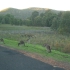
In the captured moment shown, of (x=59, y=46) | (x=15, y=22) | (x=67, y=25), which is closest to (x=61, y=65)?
(x=59, y=46)

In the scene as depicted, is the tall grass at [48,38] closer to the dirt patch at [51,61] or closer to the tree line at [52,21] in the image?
the dirt patch at [51,61]

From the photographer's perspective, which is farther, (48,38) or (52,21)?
(52,21)

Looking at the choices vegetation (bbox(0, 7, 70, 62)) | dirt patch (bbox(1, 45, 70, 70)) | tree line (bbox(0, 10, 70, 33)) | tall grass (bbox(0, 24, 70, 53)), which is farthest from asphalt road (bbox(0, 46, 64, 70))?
tree line (bbox(0, 10, 70, 33))

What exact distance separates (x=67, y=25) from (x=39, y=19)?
66.3 m

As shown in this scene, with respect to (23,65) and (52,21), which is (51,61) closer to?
(23,65)

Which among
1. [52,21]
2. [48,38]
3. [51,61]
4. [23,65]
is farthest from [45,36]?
[52,21]

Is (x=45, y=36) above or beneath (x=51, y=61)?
beneath

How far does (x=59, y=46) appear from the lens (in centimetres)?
3419

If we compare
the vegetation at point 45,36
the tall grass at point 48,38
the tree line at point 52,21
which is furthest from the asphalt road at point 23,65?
the tree line at point 52,21

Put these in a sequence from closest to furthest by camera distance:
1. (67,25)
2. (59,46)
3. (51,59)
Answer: (51,59) → (59,46) → (67,25)

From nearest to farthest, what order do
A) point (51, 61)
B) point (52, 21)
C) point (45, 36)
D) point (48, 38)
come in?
point (51, 61) < point (48, 38) < point (45, 36) < point (52, 21)

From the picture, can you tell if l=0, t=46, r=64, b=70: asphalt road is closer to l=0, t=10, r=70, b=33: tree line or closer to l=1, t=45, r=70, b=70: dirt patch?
l=1, t=45, r=70, b=70: dirt patch

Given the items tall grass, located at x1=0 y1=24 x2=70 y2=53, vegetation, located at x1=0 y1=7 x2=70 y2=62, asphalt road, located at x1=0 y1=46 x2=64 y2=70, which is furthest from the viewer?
tall grass, located at x1=0 y1=24 x2=70 y2=53

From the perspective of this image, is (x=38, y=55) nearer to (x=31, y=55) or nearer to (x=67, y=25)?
(x=31, y=55)
